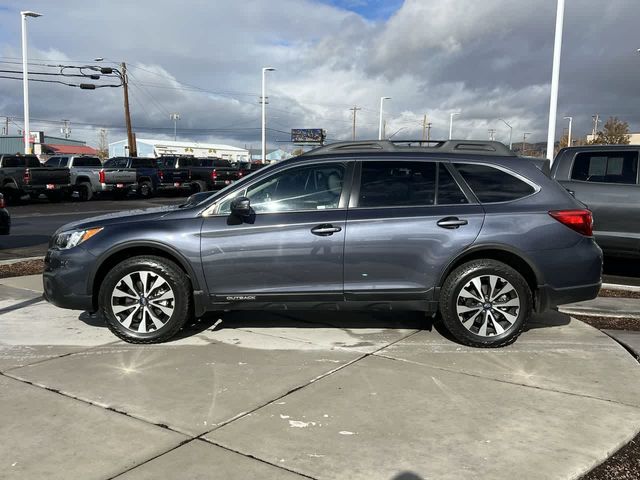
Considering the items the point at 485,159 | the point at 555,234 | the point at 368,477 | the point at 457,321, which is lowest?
the point at 368,477

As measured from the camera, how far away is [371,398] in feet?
13.0

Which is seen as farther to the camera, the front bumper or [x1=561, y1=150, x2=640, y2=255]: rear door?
[x1=561, y1=150, x2=640, y2=255]: rear door

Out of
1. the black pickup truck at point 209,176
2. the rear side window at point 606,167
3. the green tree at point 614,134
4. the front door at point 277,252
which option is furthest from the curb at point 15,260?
the green tree at point 614,134

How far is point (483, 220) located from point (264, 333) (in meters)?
2.30

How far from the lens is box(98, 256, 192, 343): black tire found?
5008 mm

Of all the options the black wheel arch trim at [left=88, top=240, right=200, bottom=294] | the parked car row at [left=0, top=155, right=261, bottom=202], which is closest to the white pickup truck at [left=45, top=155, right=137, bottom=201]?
the parked car row at [left=0, top=155, right=261, bottom=202]

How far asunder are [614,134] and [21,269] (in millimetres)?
55768

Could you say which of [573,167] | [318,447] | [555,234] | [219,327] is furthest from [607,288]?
[318,447]

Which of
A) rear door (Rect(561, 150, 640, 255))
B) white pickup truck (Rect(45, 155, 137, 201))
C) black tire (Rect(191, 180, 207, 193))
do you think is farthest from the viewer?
black tire (Rect(191, 180, 207, 193))

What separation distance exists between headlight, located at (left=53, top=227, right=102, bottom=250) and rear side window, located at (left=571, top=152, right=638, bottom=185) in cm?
679

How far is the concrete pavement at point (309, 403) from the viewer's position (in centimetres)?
313

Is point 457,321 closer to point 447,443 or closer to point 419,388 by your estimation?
point 419,388

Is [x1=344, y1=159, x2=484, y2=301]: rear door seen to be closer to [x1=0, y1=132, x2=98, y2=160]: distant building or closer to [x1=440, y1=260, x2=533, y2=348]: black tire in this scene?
[x1=440, y1=260, x2=533, y2=348]: black tire

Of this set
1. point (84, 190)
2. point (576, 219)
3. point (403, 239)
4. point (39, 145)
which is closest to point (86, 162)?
point (84, 190)
